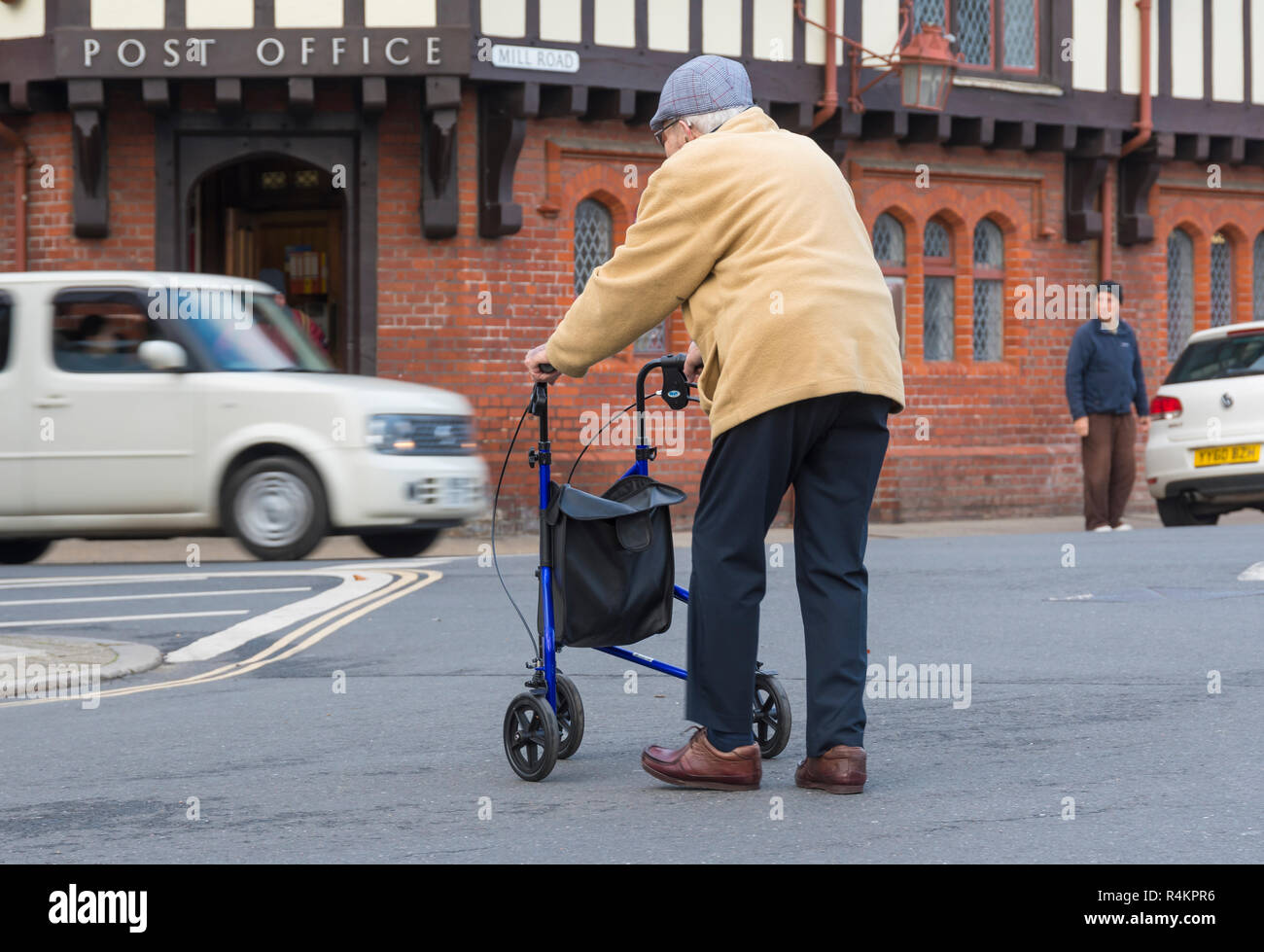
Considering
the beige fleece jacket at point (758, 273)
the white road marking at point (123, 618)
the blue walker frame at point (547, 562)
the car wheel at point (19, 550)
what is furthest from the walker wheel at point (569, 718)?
the car wheel at point (19, 550)

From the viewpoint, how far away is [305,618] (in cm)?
927

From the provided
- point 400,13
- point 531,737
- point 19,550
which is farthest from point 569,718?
point 400,13

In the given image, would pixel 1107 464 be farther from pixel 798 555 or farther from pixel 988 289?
pixel 798 555

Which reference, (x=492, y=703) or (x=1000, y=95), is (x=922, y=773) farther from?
(x=1000, y=95)

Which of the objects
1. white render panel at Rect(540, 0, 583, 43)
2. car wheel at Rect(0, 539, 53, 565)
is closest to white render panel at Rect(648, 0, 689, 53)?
white render panel at Rect(540, 0, 583, 43)

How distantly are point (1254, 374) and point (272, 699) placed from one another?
34.2ft

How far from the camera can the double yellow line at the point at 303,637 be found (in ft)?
24.3

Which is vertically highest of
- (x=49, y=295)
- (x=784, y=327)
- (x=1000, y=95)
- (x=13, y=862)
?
(x=1000, y=95)

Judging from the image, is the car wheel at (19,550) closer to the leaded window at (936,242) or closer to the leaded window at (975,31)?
the leaded window at (936,242)

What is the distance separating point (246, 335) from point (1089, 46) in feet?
38.9

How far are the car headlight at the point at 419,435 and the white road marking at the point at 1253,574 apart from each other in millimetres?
5025

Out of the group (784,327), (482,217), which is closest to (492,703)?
(784,327)

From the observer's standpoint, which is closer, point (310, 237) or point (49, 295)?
point (49, 295)

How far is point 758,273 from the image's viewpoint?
4699mm
